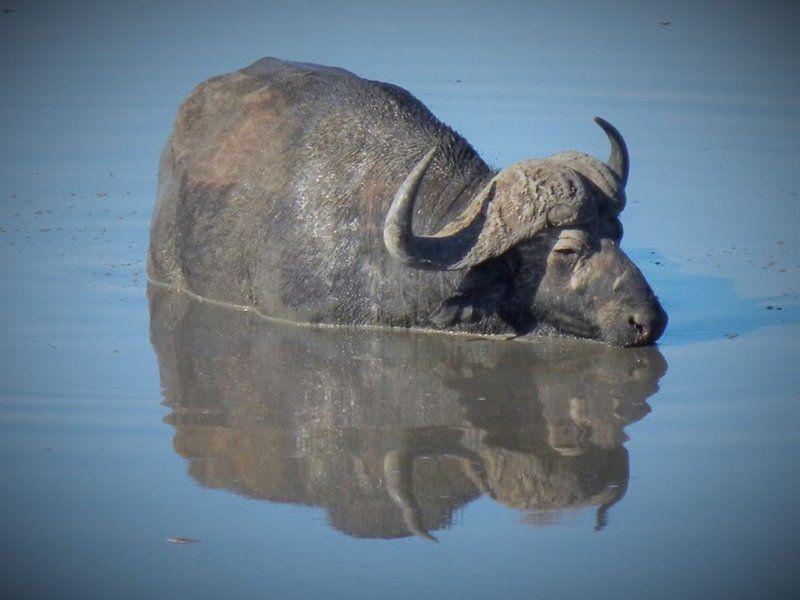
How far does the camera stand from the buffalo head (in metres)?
9.33

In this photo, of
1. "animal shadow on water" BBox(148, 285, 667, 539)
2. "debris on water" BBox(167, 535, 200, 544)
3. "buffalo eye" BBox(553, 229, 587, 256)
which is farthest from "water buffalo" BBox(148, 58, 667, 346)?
"debris on water" BBox(167, 535, 200, 544)

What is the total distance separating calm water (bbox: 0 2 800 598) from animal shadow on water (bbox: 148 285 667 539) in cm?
2

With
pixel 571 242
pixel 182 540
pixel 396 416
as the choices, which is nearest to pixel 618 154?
pixel 571 242

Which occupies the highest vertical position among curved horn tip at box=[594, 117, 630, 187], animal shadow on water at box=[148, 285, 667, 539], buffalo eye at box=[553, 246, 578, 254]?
curved horn tip at box=[594, 117, 630, 187]

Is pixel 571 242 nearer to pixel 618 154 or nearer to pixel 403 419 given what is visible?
pixel 618 154

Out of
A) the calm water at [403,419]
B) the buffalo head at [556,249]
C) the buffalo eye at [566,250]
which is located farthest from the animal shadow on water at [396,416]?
the buffalo eye at [566,250]

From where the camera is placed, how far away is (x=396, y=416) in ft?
26.7

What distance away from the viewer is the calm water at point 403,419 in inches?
254

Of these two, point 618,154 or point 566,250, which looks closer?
point 566,250

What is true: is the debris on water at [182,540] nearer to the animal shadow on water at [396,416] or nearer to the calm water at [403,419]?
the calm water at [403,419]

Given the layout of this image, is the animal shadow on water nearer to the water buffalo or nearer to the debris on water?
the water buffalo

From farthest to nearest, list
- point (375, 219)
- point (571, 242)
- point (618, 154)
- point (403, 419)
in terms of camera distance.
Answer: point (618, 154)
point (375, 219)
point (571, 242)
point (403, 419)

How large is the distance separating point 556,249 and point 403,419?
6.05 feet

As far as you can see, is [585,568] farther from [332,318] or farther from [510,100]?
[510,100]
